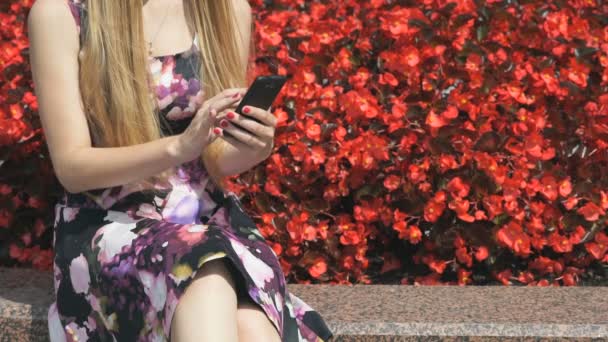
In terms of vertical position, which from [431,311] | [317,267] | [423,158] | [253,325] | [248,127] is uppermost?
[248,127]

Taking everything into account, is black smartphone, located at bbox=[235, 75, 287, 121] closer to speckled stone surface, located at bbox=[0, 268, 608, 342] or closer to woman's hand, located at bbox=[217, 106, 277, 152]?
woman's hand, located at bbox=[217, 106, 277, 152]

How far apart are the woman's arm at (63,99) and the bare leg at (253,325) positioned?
375mm

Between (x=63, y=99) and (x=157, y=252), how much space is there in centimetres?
44

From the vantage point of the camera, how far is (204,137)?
2.07m

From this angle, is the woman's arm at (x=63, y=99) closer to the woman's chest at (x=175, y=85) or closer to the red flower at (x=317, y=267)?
the woman's chest at (x=175, y=85)

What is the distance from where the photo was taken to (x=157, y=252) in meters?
2.00

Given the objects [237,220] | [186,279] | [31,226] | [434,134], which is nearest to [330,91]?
[434,134]

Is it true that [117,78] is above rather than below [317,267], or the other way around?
above

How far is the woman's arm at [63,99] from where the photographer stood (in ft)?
7.16

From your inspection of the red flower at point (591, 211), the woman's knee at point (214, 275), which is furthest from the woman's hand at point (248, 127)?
the red flower at point (591, 211)

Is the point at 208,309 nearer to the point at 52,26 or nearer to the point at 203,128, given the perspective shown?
the point at 203,128

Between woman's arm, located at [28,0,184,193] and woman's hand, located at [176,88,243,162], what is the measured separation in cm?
15

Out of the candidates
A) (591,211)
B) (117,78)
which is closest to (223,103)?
(117,78)

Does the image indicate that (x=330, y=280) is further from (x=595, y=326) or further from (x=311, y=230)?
(x=595, y=326)
